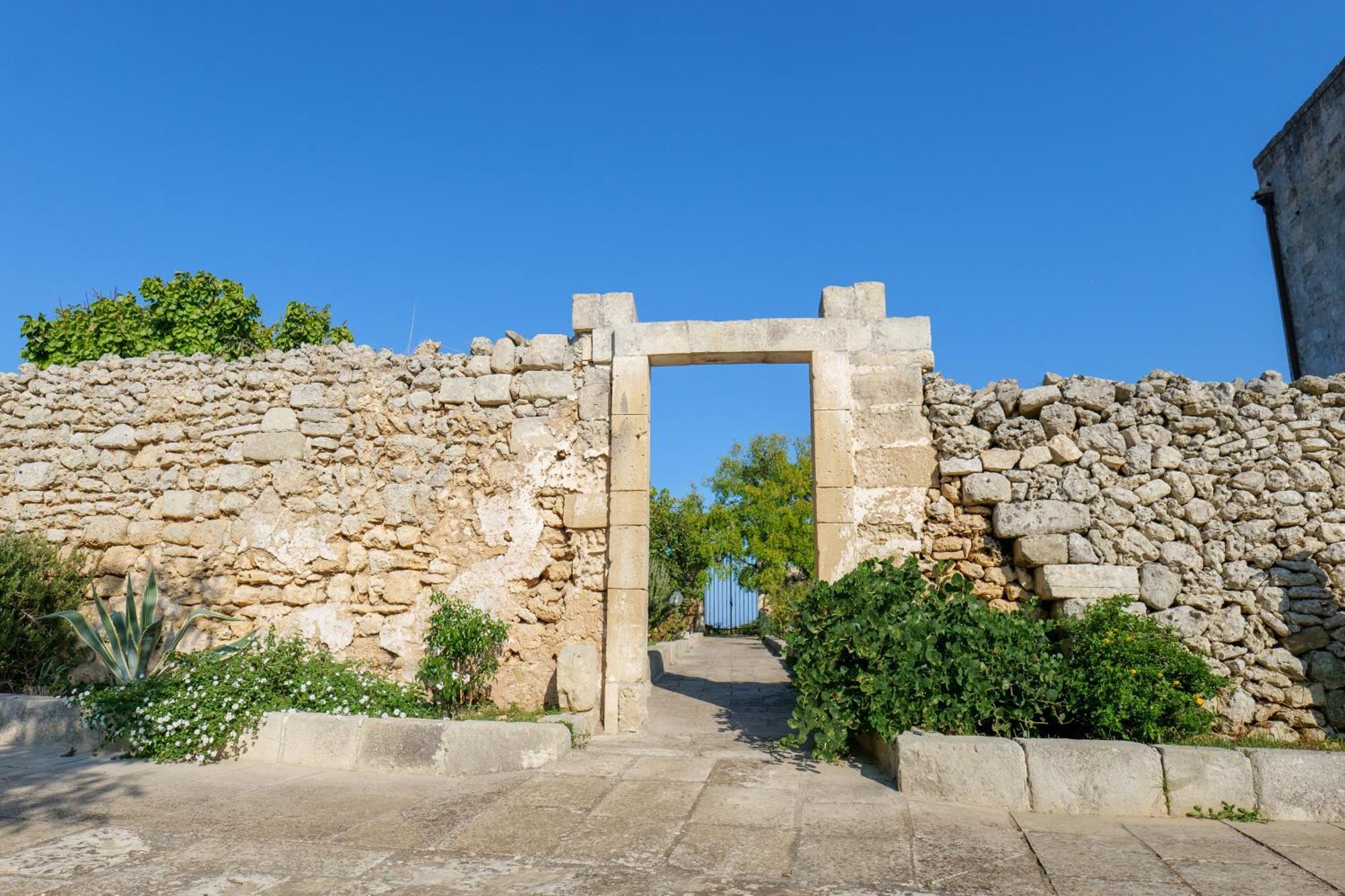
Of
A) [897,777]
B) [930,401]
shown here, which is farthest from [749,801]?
[930,401]

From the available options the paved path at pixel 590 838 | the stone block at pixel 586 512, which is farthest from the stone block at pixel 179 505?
the stone block at pixel 586 512

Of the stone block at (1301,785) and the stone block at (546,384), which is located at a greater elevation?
the stone block at (546,384)

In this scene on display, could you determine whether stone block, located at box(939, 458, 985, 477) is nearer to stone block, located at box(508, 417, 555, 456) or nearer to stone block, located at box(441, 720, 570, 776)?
stone block, located at box(508, 417, 555, 456)

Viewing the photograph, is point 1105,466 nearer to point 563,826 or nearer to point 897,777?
A: point 897,777

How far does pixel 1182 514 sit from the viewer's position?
593 cm

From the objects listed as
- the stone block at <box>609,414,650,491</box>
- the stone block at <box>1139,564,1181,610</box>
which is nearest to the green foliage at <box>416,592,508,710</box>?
the stone block at <box>609,414,650,491</box>

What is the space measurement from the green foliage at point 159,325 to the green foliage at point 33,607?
760 centimetres

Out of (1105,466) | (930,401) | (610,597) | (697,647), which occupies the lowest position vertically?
(697,647)

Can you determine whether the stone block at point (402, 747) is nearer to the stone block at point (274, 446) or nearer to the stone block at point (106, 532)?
the stone block at point (274, 446)

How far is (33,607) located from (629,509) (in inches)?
211

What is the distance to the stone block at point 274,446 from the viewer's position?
730cm

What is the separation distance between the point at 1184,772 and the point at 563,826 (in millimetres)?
3287

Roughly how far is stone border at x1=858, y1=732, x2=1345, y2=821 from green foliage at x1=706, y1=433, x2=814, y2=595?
18.1m

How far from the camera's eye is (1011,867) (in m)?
3.30
